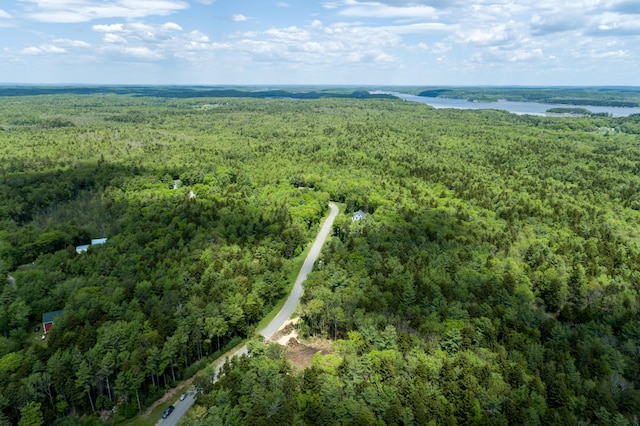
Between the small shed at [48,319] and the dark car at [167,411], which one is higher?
the small shed at [48,319]

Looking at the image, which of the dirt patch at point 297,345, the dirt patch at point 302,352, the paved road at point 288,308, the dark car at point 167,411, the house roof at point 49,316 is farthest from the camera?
Answer: the house roof at point 49,316

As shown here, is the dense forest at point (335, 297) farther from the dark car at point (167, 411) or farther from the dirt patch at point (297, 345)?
the dark car at point (167, 411)

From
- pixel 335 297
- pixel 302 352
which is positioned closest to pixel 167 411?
pixel 302 352

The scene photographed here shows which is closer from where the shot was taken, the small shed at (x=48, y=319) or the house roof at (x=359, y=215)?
the small shed at (x=48, y=319)

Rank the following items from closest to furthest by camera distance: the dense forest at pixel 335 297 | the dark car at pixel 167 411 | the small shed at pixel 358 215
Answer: the dense forest at pixel 335 297 < the dark car at pixel 167 411 < the small shed at pixel 358 215

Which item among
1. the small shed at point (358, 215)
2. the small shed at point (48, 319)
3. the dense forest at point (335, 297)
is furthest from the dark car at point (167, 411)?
the small shed at point (358, 215)

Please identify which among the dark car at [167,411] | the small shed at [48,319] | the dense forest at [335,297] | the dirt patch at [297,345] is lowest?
the dark car at [167,411]

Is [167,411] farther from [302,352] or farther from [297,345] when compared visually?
[297,345]

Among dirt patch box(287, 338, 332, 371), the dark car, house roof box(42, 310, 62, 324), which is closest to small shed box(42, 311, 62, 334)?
house roof box(42, 310, 62, 324)
